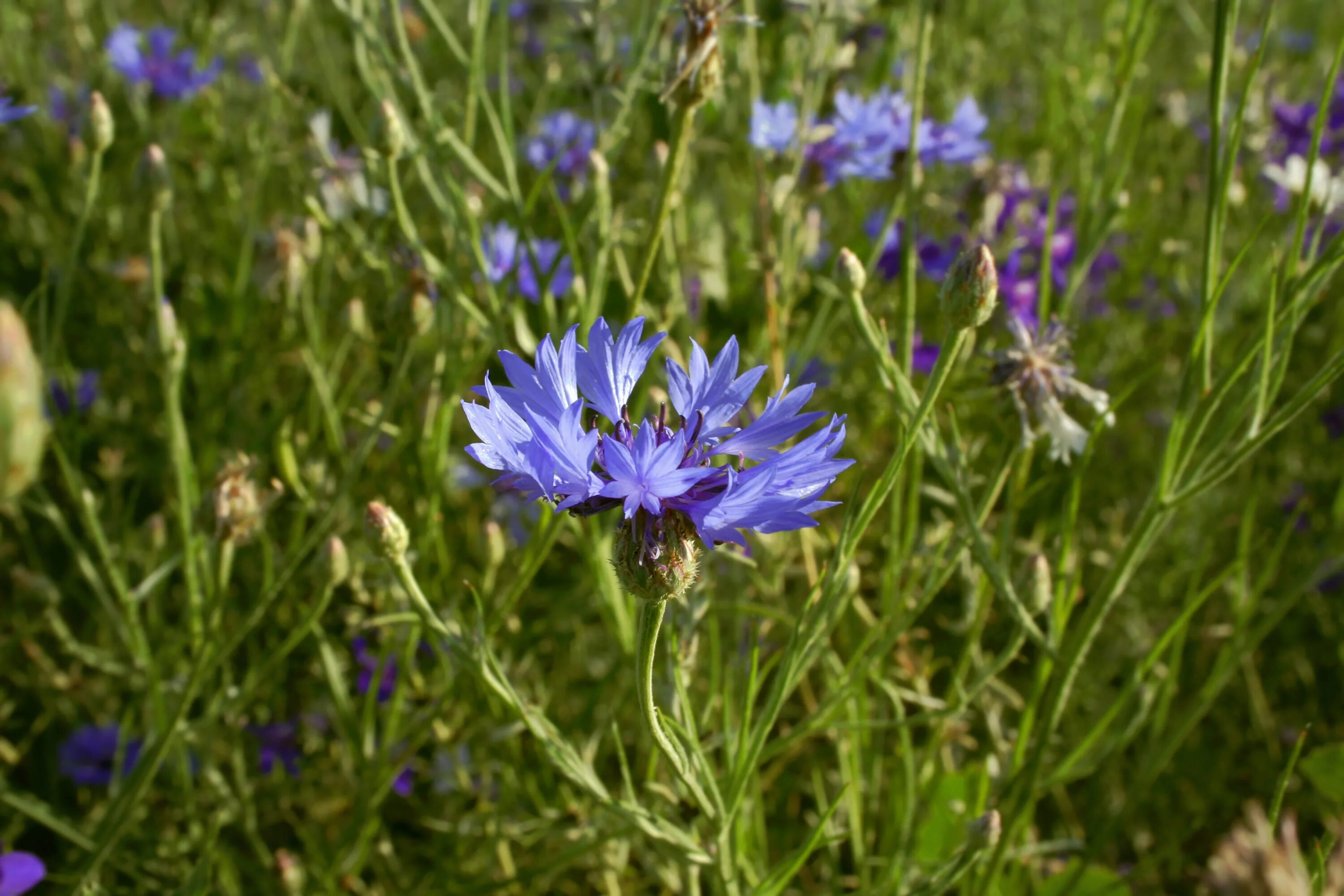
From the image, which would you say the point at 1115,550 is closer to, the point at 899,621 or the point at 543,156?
the point at 899,621

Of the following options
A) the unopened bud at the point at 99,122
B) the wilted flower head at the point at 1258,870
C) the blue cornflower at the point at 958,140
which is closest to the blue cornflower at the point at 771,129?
the blue cornflower at the point at 958,140

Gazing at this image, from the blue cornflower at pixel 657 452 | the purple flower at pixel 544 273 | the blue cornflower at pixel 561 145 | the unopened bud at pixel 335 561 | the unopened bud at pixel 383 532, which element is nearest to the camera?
the blue cornflower at pixel 657 452

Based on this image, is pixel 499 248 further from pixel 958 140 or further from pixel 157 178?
pixel 958 140

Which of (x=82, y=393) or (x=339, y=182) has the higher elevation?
(x=339, y=182)

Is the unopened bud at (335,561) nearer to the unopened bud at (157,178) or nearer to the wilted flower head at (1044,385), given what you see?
the unopened bud at (157,178)

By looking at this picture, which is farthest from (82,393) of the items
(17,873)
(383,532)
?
(383,532)

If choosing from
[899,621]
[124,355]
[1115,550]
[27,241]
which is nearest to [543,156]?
[124,355]

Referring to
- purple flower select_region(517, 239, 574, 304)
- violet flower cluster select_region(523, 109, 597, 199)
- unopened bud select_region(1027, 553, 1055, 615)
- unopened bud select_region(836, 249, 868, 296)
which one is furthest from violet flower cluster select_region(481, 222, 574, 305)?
unopened bud select_region(1027, 553, 1055, 615)
